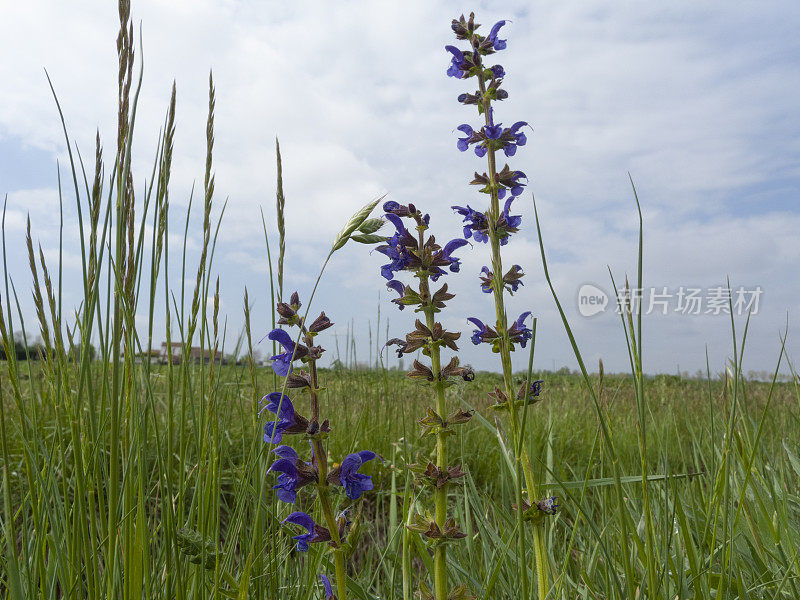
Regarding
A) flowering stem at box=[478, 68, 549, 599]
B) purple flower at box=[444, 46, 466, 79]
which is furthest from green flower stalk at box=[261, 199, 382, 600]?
purple flower at box=[444, 46, 466, 79]

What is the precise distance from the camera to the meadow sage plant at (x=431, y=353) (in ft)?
4.14

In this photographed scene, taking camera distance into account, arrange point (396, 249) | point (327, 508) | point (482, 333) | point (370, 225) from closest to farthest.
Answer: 1. point (327, 508)
2. point (370, 225)
3. point (396, 249)
4. point (482, 333)

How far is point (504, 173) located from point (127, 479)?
145 centimetres

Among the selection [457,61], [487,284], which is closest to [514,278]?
[487,284]

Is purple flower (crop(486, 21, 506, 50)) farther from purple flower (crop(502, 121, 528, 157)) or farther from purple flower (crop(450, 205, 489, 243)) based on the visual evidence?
purple flower (crop(450, 205, 489, 243))

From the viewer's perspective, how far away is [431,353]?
1.41m

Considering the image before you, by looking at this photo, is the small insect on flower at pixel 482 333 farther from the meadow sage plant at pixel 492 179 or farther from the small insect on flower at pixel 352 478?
the small insect on flower at pixel 352 478

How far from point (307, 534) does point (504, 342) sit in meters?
0.67

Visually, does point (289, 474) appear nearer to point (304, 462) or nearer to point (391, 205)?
point (304, 462)

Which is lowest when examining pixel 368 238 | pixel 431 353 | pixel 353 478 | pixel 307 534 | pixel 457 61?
pixel 307 534

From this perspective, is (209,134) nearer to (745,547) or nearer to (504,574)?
(504,574)

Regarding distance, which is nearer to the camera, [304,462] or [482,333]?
[304,462]

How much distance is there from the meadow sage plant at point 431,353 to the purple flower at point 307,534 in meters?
0.20

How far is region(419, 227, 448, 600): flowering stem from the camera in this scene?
125cm
